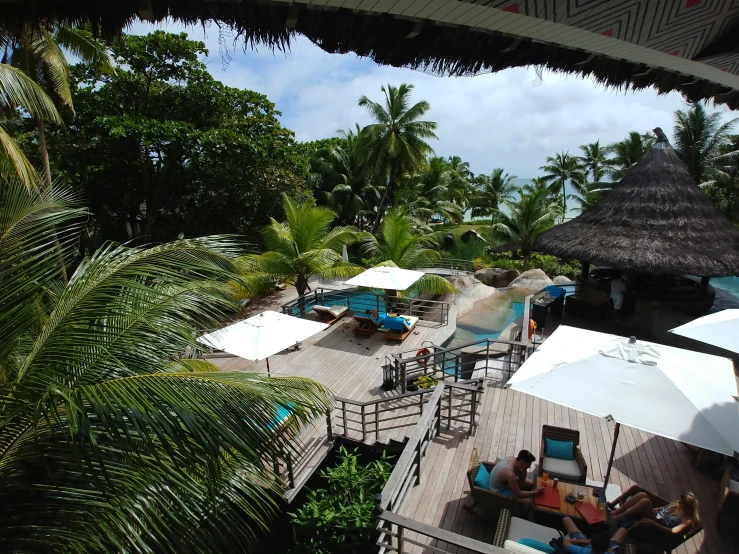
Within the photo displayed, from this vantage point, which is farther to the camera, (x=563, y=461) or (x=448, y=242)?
(x=448, y=242)

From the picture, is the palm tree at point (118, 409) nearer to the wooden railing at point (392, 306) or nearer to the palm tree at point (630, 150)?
the wooden railing at point (392, 306)

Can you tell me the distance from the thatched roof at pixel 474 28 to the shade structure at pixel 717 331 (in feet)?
10.4

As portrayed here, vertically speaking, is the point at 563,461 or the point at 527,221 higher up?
the point at 527,221

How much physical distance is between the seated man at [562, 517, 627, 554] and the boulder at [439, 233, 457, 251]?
28.1 meters

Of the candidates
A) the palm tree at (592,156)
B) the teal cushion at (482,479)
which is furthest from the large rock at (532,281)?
the palm tree at (592,156)

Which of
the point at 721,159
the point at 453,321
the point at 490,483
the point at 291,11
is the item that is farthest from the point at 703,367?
the point at 721,159

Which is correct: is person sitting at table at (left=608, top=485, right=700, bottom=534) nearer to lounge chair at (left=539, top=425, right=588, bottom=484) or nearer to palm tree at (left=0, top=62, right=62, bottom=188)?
lounge chair at (left=539, top=425, right=588, bottom=484)

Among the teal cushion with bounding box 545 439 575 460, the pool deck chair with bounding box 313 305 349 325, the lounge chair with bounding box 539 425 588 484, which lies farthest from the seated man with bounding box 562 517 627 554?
the pool deck chair with bounding box 313 305 349 325

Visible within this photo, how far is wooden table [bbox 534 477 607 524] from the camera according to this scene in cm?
424

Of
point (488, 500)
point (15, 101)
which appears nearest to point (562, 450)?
point (488, 500)

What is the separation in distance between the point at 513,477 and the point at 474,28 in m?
4.28

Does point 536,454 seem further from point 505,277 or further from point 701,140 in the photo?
point 701,140

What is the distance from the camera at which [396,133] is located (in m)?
24.8

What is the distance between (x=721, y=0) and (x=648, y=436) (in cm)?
559
